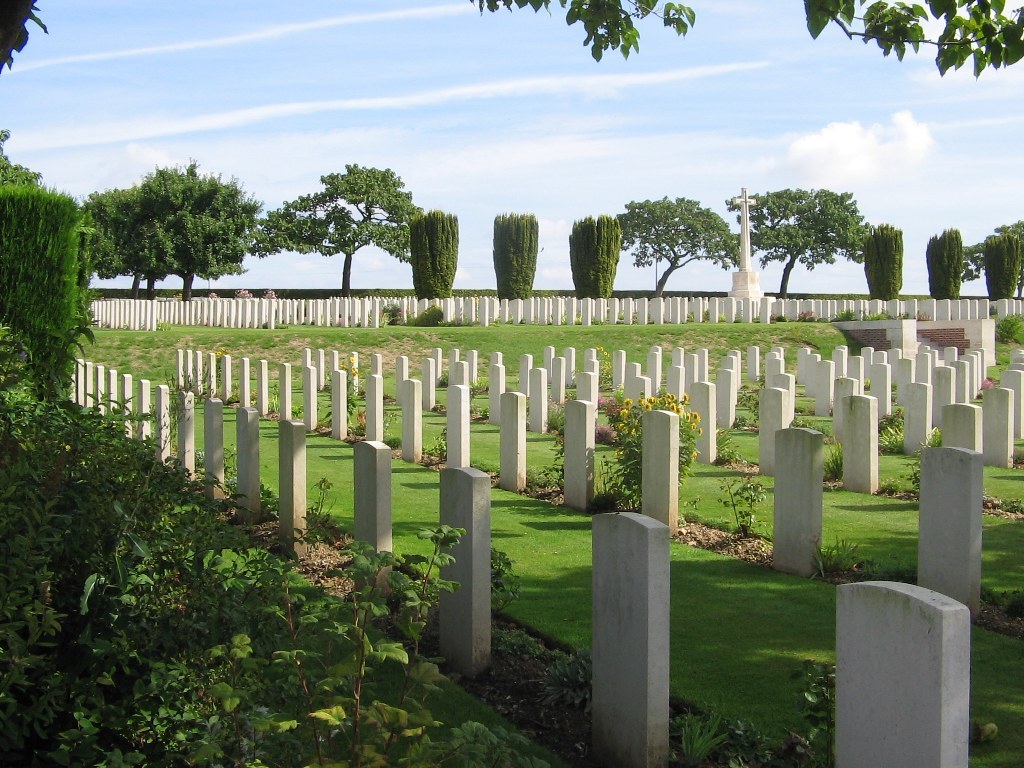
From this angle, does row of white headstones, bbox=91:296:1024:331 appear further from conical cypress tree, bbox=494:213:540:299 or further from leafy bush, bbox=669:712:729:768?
leafy bush, bbox=669:712:729:768

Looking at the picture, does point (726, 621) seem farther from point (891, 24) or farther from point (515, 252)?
point (515, 252)

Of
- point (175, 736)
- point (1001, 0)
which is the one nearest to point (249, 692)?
point (175, 736)

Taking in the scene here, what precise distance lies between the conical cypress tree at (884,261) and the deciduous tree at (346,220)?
79.5 feet

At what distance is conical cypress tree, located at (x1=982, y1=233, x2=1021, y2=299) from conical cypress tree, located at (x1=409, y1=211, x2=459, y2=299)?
25885 millimetres

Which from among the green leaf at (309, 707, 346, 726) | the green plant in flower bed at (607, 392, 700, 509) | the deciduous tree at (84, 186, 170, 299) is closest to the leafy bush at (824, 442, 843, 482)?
the green plant in flower bed at (607, 392, 700, 509)

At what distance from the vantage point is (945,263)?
157 feet

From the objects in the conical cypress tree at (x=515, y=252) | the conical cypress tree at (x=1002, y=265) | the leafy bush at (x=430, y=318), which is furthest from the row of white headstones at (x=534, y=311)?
the conical cypress tree at (x=1002, y=265)

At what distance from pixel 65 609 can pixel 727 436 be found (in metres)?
9.63

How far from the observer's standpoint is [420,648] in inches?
216

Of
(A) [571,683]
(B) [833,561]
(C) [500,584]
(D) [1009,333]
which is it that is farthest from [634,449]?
(D) [1009,333]

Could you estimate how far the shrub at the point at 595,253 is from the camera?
42531 millimetres

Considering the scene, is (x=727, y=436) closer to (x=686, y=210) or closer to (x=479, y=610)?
(x=479, y=610)

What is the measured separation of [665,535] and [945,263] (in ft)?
160

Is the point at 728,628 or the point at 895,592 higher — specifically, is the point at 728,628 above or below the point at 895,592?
below
